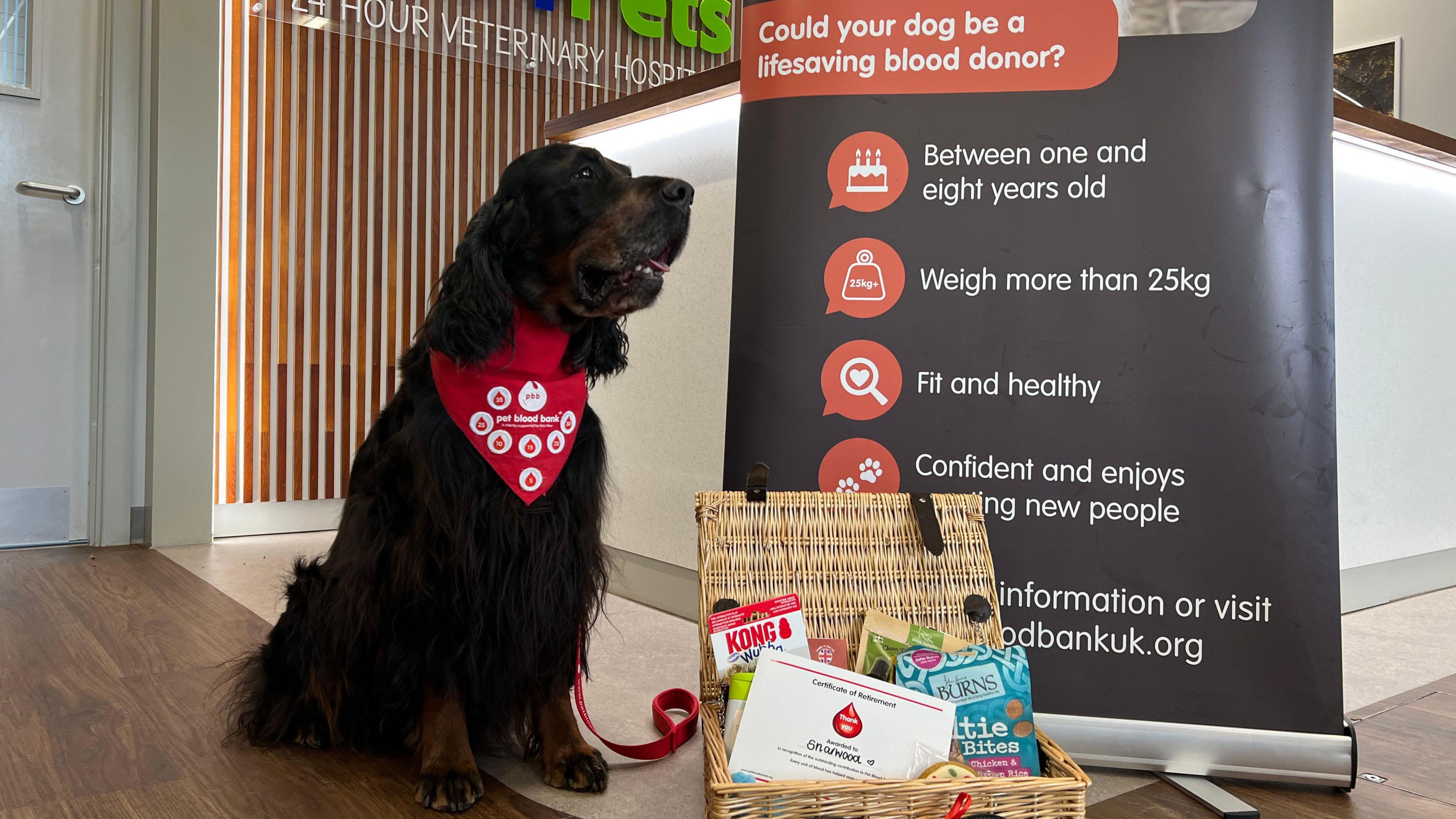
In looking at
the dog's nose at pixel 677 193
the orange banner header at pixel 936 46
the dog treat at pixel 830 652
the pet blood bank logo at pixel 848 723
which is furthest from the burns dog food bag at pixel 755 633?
the orange banner header at pixel 936 46

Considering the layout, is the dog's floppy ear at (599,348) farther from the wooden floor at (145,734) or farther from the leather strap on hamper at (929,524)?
the wooden floor at (145,734)

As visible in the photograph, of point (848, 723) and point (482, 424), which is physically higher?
point (482, 424)

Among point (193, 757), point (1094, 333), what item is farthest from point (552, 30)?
point (193, 757)

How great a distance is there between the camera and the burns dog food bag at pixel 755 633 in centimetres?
132

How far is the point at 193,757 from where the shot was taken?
61.9 inches

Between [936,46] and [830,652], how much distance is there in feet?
3.44

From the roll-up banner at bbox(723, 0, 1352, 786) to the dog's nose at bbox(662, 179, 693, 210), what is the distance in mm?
284

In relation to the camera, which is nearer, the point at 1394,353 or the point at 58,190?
the point at 1394,353

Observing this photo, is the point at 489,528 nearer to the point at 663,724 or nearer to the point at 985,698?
the point at 663,724

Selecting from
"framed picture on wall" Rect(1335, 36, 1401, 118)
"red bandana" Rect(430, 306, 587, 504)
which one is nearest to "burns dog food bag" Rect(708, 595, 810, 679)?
"red bandana" Rect(430, 306, 587, 504)

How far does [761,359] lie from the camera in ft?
5.54

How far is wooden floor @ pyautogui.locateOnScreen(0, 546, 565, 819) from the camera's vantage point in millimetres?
1403

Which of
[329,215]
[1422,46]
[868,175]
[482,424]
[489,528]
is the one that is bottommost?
[489,528]

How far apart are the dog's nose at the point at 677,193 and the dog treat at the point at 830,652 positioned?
694mm
